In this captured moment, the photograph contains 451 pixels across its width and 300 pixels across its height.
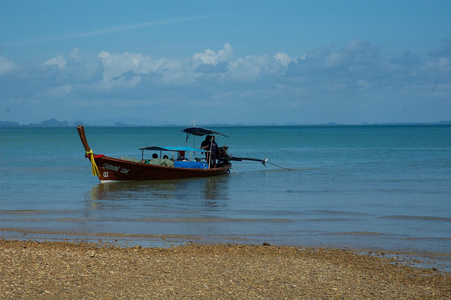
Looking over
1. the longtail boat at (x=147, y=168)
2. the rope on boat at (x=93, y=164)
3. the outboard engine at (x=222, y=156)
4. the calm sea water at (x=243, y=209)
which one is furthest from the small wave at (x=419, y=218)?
the outboard engine at (x=222, y=156)

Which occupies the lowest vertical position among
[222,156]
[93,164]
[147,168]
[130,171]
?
[130,171]

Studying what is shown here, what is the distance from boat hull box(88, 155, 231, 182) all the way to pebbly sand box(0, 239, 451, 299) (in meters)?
13.7

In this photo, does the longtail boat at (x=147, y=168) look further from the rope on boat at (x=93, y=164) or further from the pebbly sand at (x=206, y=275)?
the pebbly sand at (x=206, y=275)

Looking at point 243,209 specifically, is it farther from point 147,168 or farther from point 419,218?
point 147,168

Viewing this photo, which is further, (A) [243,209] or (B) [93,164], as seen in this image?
(B) [93,164]

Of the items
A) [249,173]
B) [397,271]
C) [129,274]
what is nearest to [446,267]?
[397,271]

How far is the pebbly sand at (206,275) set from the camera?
7926 millimetres

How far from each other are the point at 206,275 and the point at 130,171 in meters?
16.8

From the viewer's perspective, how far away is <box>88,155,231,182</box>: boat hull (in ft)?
81.0

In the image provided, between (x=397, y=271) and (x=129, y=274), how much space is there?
4238mm

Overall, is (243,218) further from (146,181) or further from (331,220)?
(146,181)

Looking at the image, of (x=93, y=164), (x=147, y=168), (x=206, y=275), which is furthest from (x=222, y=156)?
(x=206, y=275)

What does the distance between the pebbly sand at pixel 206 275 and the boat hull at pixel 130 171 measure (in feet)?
45.0

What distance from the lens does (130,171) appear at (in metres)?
25.2
